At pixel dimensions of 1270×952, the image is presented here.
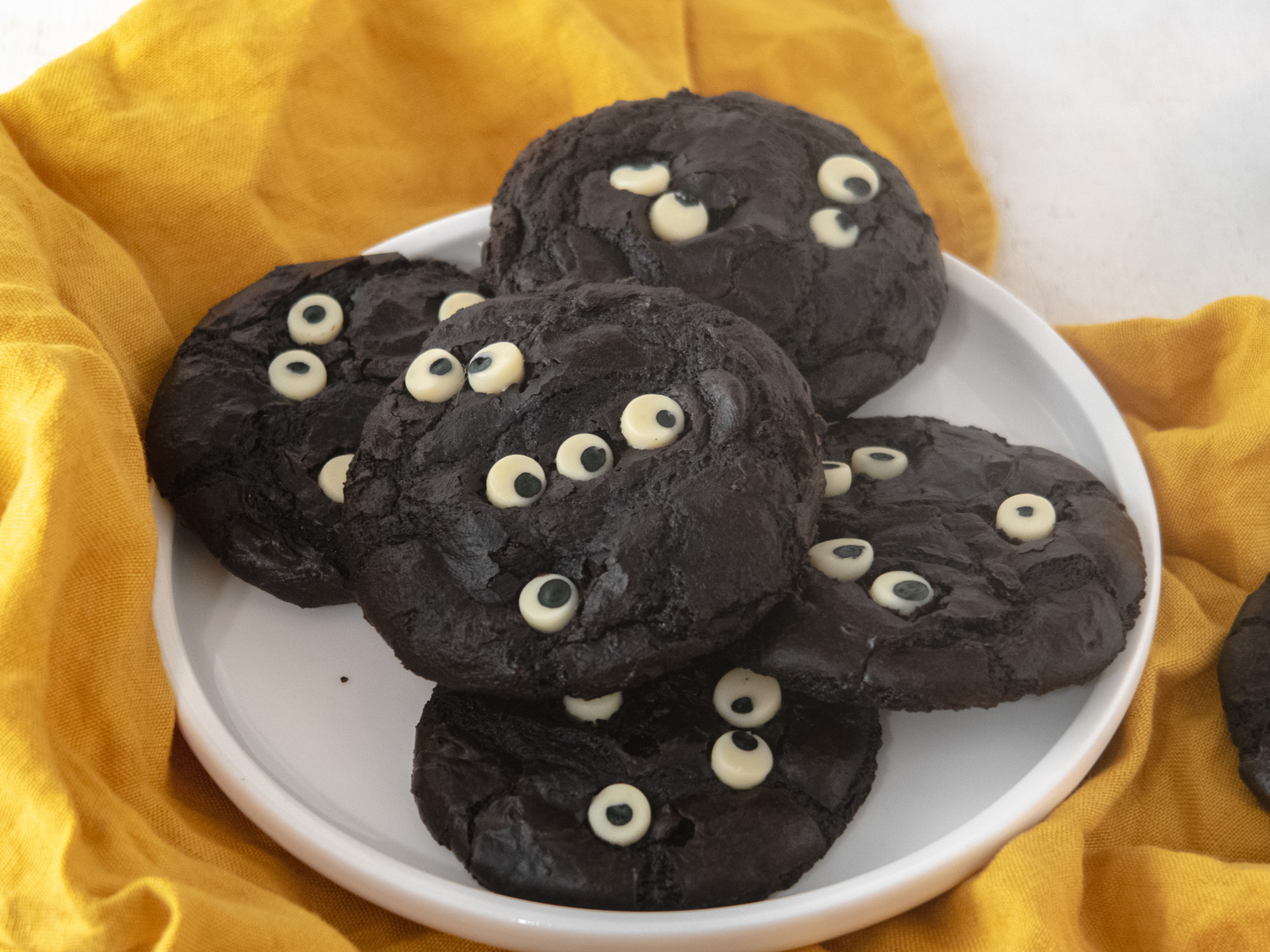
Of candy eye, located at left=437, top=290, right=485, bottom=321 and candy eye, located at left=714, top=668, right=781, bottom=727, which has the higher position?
candy eye, located at left=437, top=290, right=485, bottom=321

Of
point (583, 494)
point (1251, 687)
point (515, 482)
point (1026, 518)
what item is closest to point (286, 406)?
point (515, 482)

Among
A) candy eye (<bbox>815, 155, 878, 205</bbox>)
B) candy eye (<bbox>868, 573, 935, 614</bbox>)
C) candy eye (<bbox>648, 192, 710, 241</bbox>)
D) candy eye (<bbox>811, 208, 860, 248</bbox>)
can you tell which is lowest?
candy eye (<bbox>868, 573, 935, 614</bbox>)

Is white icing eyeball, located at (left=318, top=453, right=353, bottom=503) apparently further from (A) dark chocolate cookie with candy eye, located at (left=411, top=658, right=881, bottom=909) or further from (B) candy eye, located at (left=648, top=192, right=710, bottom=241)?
(B) candy eye, located at (left=648, top=192, right=710, bottom=241)

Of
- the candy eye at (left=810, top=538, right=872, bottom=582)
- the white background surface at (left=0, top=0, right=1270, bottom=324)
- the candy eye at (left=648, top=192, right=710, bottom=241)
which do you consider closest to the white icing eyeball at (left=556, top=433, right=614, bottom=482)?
the candy eye at (left=810, top=538, right=872, bottom=582)

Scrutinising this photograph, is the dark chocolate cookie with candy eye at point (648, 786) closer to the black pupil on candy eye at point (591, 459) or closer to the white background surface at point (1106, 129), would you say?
the black pupil on candy eye at point (591, 459)

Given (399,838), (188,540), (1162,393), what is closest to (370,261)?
(188,540)

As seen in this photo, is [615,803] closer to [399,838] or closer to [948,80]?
[399,838]

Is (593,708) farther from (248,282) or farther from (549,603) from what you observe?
(248,282)
